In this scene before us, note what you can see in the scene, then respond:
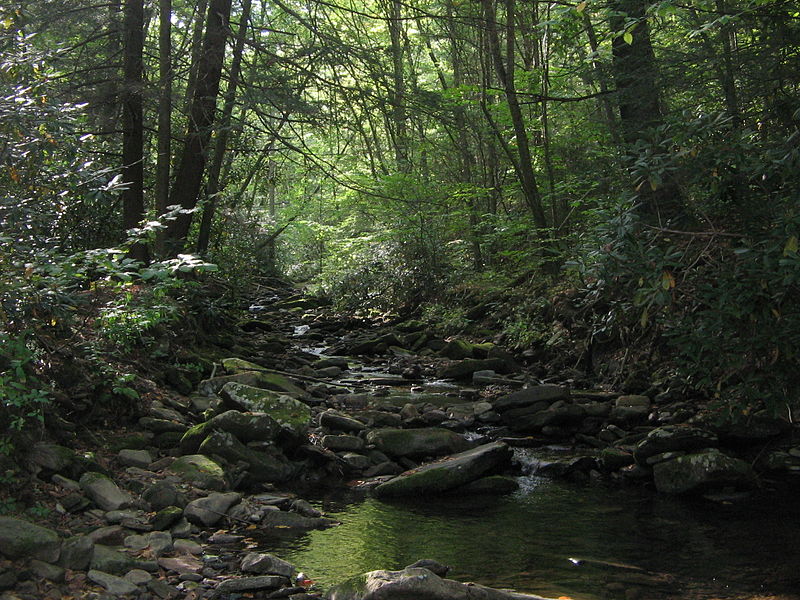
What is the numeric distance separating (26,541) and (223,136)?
8385mm

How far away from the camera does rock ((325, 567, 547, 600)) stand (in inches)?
151

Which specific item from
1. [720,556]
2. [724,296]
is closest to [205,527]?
[720,556]

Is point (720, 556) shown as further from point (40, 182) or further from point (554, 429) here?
point (40, 182)

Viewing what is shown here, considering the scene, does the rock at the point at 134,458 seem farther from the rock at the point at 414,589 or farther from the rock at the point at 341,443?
the rock at the point at 414,589

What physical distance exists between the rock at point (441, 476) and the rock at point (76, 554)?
291cm

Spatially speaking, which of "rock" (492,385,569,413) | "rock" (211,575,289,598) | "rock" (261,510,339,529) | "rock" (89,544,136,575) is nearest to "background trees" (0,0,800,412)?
"rock" (492,385,569,413)

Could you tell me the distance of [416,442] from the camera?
24.8 feet

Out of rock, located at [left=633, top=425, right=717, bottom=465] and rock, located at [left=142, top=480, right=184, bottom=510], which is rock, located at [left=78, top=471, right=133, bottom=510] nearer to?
rock, located at [left=142, top=480, right=184, bottom=510]

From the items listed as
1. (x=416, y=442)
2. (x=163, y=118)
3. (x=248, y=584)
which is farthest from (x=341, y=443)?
(x=163, y=118)

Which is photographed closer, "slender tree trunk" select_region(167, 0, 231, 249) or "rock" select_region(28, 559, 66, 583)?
"rock" select_region(28, 559, 66, 583)

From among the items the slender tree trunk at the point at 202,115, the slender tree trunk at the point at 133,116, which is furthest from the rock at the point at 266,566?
the slender tree trunk at the point at 202,115

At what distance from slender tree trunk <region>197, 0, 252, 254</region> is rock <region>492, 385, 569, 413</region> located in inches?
195

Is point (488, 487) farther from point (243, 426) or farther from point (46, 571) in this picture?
point (46, 571)

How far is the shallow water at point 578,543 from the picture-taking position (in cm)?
463
